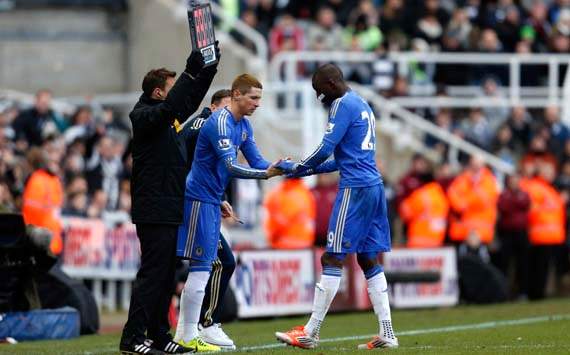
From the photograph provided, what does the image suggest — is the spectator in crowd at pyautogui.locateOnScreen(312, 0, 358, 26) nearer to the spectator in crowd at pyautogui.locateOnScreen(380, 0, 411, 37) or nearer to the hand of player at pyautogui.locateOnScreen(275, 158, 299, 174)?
the spectator in crowd at pyautogui.locateOnScreen(380, 0, 411, 37)

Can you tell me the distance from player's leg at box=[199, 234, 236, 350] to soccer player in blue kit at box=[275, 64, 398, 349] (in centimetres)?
73

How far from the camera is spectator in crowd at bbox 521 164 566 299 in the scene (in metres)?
22.1

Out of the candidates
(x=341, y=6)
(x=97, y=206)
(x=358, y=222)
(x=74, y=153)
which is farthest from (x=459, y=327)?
(x=341, y=6)

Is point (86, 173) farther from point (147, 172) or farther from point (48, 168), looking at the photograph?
point (147, 172)

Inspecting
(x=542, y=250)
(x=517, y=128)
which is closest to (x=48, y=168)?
(x=542, y=250)

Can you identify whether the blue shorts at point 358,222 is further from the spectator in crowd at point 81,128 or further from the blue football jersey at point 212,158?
the spectator in crowd at point 81,128

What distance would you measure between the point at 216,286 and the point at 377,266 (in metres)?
1.43

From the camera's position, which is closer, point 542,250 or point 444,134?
point 542,250

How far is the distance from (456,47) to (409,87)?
142cm

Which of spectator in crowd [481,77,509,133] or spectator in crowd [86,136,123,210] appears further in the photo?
spectator in crowd [481,77,509,133]

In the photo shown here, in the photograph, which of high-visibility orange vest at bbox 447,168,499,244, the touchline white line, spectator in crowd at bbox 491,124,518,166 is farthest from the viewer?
spectator in crowd at bbox 491,124,518,166

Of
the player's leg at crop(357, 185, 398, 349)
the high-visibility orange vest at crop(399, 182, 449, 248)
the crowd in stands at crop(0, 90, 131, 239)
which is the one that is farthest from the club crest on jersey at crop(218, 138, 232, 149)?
the high-visibility orange vest at crop(399, 182, 449, 248)

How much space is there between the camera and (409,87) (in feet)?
83.4

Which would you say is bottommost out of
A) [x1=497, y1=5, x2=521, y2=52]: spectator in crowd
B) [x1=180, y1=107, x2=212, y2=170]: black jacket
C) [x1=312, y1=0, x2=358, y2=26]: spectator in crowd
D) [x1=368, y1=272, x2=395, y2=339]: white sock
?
[x1=368, y1=272, x2=395, y2=339]: white sock
